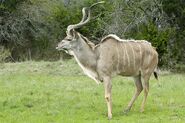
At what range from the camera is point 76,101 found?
1012 cm

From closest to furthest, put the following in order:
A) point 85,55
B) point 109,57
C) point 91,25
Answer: point 109,57 < point 85,55 < point 91,25

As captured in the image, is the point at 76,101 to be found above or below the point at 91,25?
below

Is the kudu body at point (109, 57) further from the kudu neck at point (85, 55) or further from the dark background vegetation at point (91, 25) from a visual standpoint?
the dark background vegetation at point (91, 25)

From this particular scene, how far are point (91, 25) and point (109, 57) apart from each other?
54.3 feet

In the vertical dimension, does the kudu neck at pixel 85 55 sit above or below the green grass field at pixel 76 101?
above

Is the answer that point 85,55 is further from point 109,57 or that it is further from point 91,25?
point 91,25

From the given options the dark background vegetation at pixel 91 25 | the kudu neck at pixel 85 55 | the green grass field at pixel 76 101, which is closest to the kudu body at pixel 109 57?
the kudu neck at pixel 85 55

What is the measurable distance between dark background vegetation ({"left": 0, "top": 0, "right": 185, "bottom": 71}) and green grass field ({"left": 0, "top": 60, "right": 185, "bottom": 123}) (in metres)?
4.06

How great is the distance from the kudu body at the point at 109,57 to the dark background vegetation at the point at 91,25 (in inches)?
328

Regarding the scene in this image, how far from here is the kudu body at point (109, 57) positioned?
871 centimetres

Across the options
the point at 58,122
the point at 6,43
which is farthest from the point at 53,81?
the point at 6,43

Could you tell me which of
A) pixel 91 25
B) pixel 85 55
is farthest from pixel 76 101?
pixel 91 25

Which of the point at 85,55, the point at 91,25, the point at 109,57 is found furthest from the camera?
the point at 91,25

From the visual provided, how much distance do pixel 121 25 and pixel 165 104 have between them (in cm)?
977
